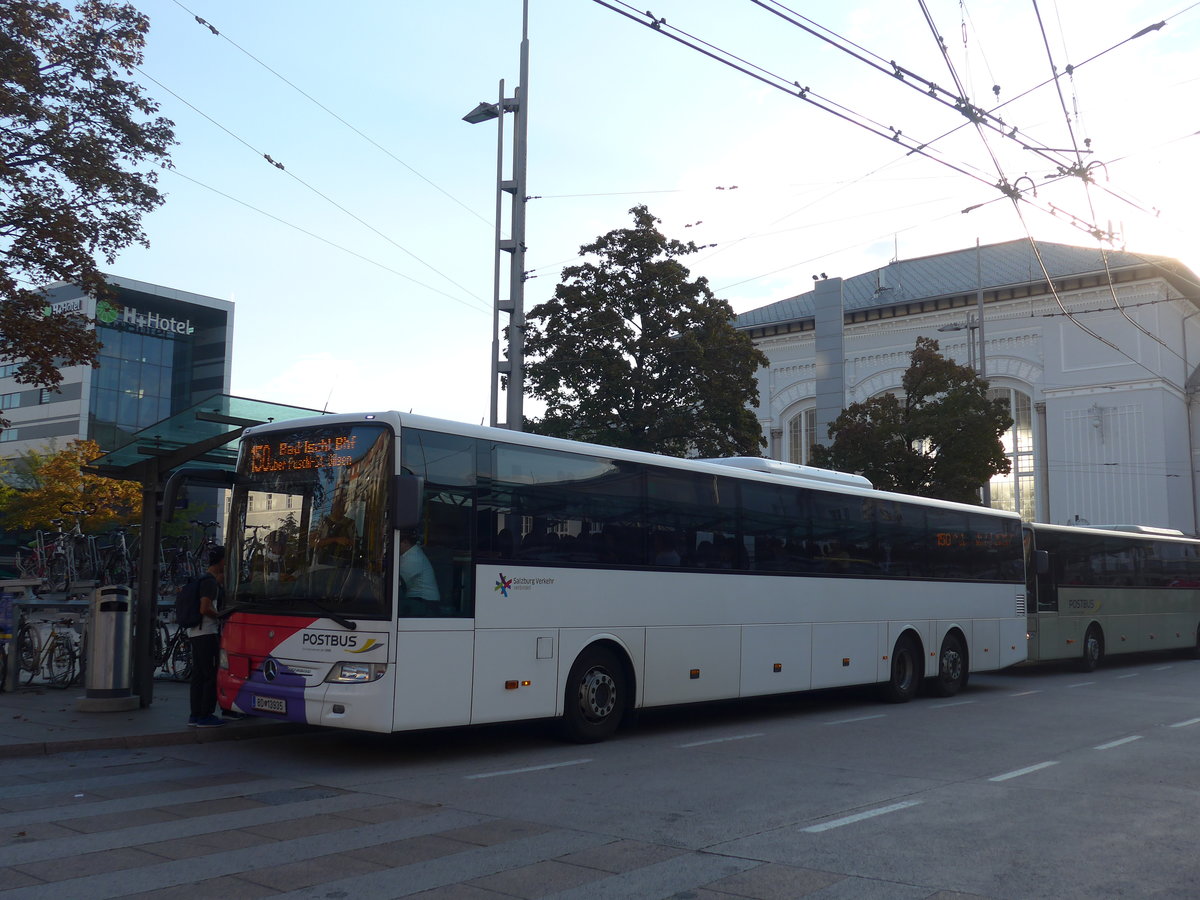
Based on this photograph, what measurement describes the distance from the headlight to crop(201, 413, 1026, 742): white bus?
0.01 meters

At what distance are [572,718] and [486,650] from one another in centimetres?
160

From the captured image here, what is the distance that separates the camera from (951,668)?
18734mm

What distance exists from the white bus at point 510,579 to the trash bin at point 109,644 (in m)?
2.51

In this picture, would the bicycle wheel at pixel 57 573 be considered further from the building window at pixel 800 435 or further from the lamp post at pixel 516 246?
the building window at pixel 800 435

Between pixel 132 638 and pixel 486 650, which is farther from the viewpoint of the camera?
pixel 132 638

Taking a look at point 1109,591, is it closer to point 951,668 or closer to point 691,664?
point 951,668

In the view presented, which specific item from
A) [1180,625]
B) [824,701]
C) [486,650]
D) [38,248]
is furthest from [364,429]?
[1180,625]

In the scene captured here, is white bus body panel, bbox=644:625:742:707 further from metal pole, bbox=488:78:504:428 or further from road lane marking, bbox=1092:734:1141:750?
metal pole, bbox=488:78:504:428

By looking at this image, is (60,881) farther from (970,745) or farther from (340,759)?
(970,745)

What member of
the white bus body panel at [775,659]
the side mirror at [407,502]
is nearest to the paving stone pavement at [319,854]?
the side mirror at [407,502]

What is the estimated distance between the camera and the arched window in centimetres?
5050

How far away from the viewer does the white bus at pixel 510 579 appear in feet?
32.7

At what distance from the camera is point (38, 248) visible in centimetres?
1403

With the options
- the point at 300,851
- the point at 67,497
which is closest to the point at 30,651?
the point at 300,851
